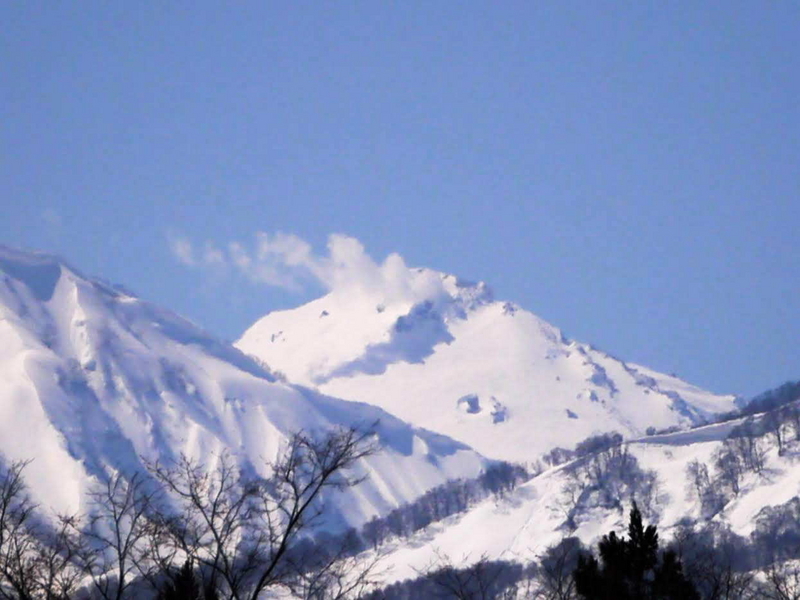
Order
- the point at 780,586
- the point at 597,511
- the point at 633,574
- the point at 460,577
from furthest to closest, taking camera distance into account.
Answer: the point at 597,511 < the point at 780,586 < the point at 633,574 < the point at 460,577

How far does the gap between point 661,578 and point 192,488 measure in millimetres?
13196

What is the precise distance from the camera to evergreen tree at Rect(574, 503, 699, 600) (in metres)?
25.7

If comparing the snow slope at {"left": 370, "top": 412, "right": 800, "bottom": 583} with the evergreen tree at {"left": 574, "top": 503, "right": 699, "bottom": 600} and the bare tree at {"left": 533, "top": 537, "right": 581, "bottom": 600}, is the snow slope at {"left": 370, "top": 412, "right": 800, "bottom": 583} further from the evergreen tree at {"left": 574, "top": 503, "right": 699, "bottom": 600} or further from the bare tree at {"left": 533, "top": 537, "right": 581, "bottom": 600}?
the evergreen tree at {"left": 574, "top": 503, "right": 699, "bottom": 600}

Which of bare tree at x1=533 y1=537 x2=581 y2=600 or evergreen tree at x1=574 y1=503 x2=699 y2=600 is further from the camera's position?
evergreen tree at x1=574 y1=503 x2=699 y2=600

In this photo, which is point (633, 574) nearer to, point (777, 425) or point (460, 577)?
point (460, 577)

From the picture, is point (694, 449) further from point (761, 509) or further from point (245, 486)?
point (245, 486)

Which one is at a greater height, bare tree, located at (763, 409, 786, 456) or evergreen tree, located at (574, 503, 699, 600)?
bare tree, located at (763, 409, 786, 456)

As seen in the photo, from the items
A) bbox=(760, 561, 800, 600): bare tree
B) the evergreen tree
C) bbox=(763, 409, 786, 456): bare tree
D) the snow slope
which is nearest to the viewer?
the evergreen tree

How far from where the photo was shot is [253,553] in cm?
1939

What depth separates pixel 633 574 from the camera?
2678cm

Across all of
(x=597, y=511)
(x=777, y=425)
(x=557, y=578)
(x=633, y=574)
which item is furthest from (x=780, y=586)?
(x=777, y=425)

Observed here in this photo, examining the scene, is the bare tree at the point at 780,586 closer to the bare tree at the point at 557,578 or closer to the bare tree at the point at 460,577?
the bare tree at the point at 557,578

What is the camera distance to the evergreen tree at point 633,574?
2570 cm

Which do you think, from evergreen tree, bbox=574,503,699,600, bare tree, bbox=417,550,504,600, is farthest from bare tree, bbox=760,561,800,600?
bare tree, bbox=417,550,504,600
